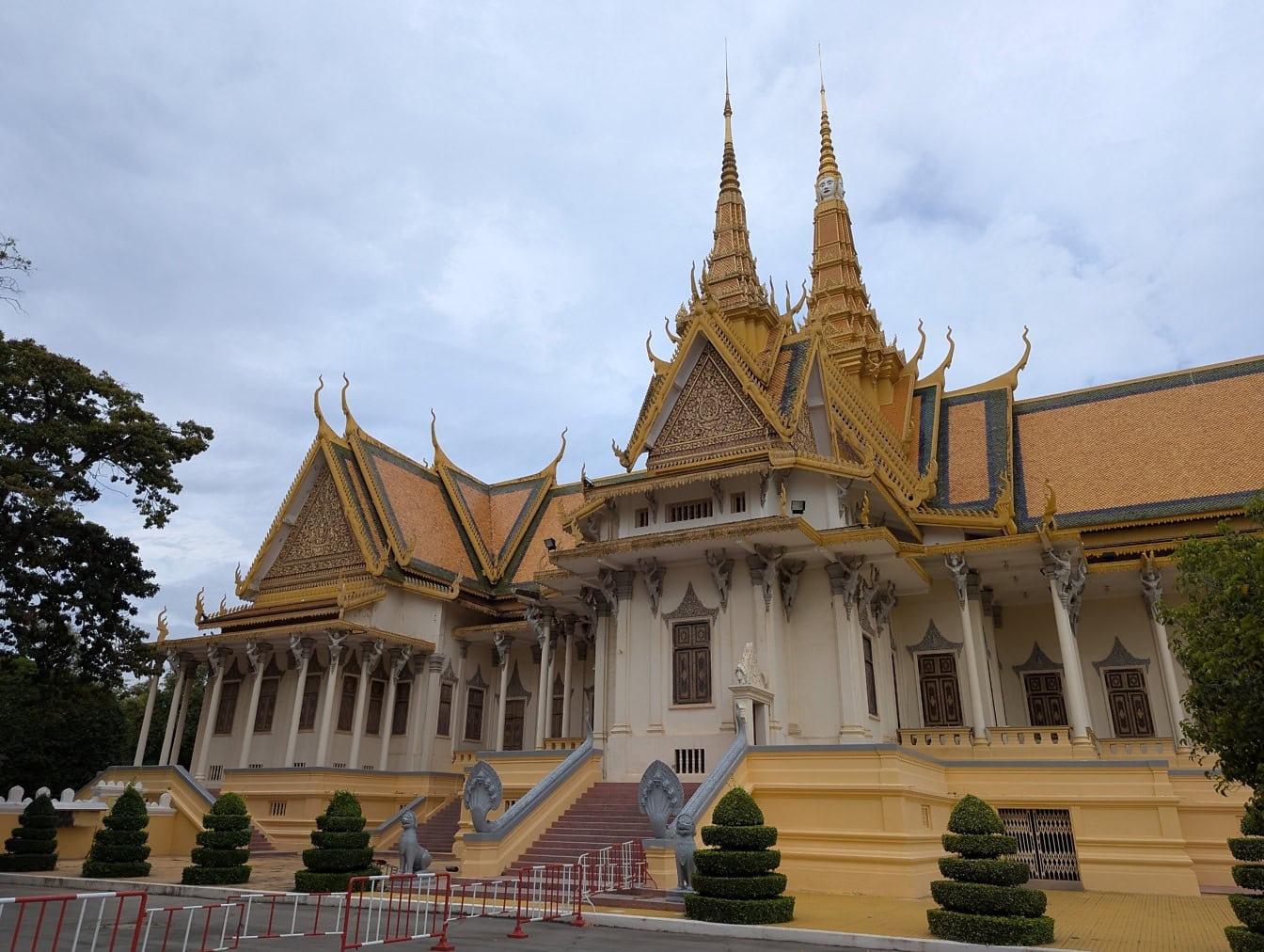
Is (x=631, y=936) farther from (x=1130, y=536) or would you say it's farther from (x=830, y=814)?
(x=1130, y=536)

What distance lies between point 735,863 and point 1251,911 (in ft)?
14.7

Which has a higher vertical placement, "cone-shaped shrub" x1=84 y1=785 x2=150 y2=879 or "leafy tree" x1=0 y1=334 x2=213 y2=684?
"leafy tree" x1=0 y1=334 x2=213 y2=684

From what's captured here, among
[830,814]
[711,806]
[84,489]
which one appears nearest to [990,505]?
[830,814]

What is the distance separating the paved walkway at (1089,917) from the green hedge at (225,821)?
0.92 meters

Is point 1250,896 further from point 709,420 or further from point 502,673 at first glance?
point 502,673

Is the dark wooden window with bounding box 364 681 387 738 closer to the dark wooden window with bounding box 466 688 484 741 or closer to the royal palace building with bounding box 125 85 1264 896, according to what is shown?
the royal palace building with bounding box 125 85 1264 896

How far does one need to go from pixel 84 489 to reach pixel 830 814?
13004mm

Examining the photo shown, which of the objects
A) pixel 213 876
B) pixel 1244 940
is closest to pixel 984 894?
pixel 1244 940

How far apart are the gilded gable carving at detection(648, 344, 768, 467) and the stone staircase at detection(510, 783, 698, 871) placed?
6744mm

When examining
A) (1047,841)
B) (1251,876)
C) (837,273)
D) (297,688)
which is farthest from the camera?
(837,273)

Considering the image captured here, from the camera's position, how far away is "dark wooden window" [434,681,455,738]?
2384cm

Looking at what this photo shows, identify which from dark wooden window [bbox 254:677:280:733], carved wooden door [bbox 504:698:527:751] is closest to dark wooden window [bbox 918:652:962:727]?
carved wooden door [bbox 504:698:527:751]

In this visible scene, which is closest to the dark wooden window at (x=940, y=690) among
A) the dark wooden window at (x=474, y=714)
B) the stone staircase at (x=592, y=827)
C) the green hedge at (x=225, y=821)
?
the stone staircase at (x=592, y=827)

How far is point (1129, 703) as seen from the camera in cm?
1817
